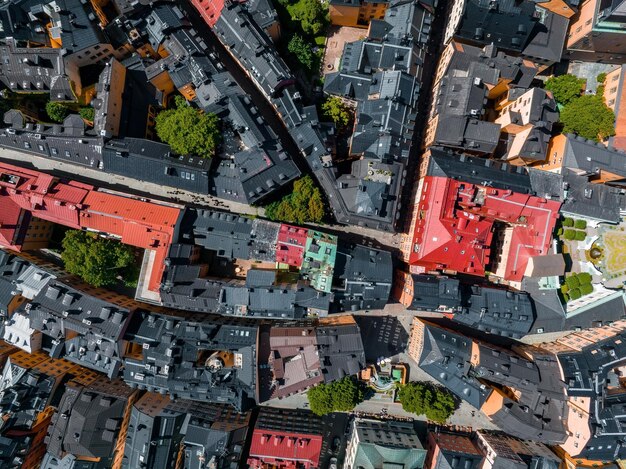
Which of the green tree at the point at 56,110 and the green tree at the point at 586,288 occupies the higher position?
the green tree at the point at 56,110

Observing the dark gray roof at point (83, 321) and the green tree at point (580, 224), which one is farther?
the green tree at point (580, 224)

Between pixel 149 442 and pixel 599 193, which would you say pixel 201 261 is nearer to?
pixel 149 442

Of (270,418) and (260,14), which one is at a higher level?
(260,14)

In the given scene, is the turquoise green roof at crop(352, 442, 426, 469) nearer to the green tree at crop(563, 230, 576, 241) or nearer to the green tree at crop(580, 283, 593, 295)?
the green tree at crop(580, 283, 593, 295)

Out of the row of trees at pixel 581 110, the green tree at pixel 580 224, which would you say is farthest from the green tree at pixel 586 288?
the row of trees at pixel 581 110

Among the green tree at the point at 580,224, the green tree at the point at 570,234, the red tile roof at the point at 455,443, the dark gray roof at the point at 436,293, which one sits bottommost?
the red tile roof at the point at 455,443

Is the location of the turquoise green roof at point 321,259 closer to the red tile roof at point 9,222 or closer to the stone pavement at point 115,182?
the stone pavement at point 115,182

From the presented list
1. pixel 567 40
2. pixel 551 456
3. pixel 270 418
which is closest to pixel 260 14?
pixel 567 40
